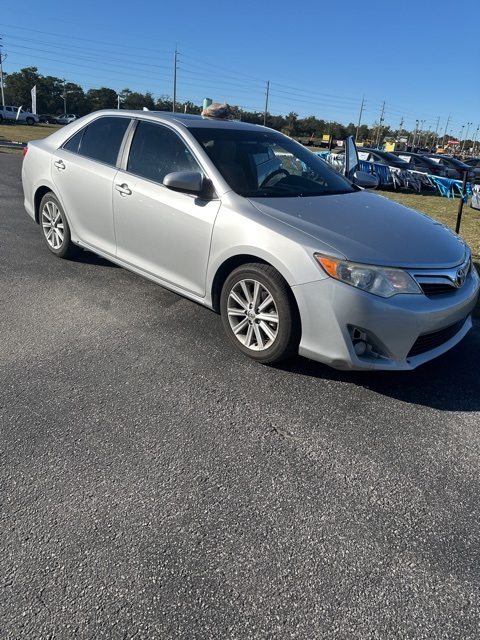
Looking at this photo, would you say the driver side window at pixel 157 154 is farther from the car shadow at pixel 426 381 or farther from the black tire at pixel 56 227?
the car shadow at pixel 426 381

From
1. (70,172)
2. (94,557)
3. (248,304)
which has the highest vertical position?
(70,172)

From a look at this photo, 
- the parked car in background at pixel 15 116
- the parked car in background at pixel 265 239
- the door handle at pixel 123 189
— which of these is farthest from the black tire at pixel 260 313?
the parked car in background at pixel 15 116

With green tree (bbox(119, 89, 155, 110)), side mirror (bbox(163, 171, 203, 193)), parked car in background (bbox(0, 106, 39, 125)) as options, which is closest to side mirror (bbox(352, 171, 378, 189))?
side mirror (bbox(163, 171, 203, 193))

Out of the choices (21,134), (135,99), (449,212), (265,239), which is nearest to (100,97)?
(135,99)

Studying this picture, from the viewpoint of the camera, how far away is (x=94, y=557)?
192cm


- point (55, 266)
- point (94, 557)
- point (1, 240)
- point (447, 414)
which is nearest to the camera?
point (94, 557)

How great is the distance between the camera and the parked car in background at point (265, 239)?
2.97m

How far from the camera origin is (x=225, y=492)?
7.56 ft

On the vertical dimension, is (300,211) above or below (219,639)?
above

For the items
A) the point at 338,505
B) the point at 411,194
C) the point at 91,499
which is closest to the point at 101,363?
the point at 91,499

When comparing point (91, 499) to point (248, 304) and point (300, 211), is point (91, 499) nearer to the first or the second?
point (248, 304)

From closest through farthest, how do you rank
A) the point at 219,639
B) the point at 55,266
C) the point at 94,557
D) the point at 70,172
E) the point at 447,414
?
the point at 219,639
the point at 94,557
the point at 447,414
the point at 70,172
the point at 55,266

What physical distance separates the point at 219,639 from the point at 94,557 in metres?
0.59

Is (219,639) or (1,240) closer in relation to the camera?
(219,639)
